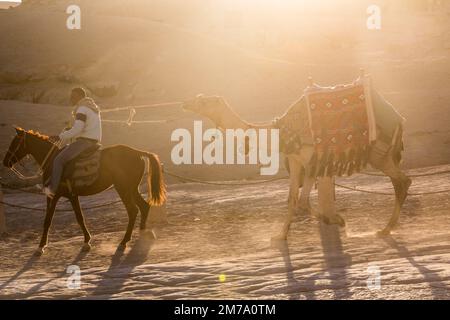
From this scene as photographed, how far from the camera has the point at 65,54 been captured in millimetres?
41812

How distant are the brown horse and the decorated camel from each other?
114 centimetres

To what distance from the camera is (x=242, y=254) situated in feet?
31.6

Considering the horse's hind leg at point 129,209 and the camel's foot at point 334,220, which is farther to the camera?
the camel's foot at point 334,220

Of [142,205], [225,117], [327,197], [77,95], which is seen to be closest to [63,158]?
[77,95]

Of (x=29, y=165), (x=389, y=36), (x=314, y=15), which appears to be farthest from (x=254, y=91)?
(x=314, y=15)

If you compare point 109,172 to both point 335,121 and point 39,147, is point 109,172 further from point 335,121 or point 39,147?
point 335,121

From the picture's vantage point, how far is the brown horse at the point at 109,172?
10.7m

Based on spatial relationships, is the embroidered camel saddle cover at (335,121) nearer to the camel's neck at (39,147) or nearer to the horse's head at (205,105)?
the horse's head at (205,105)

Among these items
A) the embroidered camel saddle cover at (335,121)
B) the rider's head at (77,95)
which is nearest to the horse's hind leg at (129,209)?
the rider's head at (77,95)

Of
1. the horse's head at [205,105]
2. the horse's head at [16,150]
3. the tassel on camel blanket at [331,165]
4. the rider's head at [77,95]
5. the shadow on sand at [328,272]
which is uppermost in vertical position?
the rider's head at [77,95]

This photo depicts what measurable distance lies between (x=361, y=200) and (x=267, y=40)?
38513 mm

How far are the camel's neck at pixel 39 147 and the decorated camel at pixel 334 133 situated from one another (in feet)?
6.83
